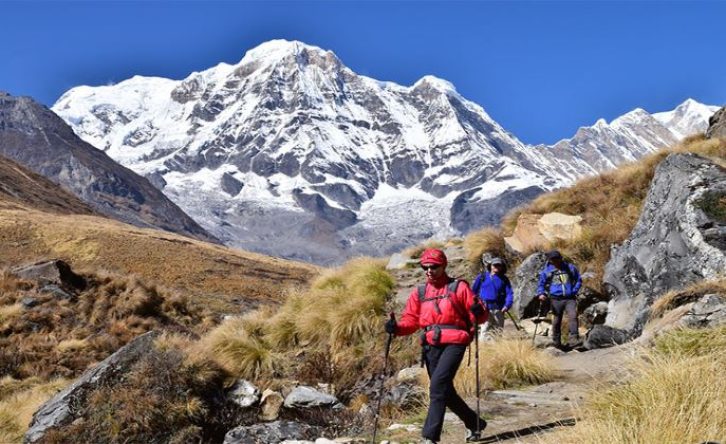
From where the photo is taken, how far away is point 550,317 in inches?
526

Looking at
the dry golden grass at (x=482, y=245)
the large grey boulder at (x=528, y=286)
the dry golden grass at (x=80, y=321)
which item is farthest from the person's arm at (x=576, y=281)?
the dry golden grass at (x=80, y=321)

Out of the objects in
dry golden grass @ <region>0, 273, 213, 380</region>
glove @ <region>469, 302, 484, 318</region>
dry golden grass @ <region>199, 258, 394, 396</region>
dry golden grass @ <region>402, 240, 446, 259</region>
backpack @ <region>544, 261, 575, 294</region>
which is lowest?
dry golden grass @ <region>0, 273, 213, 380</region>

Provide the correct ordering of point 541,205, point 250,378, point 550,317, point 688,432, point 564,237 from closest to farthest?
1. point 688,432
2. point 250,378
3. point 550,317
4. point 564,237
5. point 541,205

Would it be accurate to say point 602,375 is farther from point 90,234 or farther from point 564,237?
point 90,234

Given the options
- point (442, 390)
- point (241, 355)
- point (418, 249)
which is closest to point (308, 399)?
point (241, 355)

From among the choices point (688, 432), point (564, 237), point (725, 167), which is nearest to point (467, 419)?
point (688, 432)

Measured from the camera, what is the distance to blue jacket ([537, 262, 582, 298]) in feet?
37.3

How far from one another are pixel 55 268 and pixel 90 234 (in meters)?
26.5

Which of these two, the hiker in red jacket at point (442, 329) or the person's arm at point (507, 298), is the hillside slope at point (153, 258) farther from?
the hiker in red jacket at point (442, 329)

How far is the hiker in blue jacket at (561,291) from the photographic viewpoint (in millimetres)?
11250

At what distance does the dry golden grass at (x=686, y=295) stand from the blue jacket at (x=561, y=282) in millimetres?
1681

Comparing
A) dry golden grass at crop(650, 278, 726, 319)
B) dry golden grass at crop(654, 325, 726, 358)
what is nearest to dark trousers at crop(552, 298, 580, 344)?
dry golden grass at crop(650, 278, 726, 319)

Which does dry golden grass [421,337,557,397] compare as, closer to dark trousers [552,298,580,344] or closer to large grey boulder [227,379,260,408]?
dark trousers [552,298,580,344]

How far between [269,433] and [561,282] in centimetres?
606
